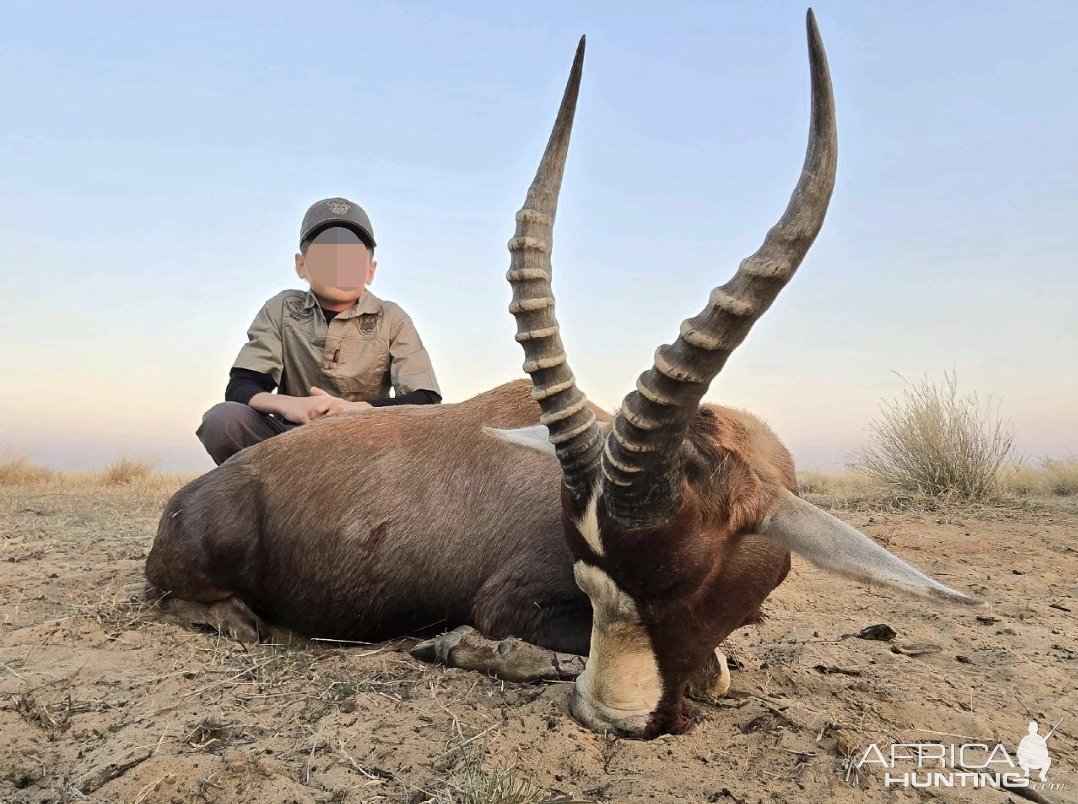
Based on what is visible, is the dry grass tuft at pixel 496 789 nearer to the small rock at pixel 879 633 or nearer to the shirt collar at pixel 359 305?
the small rock at pixel 879 633

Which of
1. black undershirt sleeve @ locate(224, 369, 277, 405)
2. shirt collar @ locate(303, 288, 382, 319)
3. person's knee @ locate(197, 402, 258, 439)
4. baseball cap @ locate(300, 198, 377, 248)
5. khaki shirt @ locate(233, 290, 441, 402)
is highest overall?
baseball cap @ locate(300, 198, 377, 248)

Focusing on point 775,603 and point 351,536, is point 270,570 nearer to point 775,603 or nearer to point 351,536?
point 351,536

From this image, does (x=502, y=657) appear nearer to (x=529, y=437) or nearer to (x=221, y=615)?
(x=529, y=437)

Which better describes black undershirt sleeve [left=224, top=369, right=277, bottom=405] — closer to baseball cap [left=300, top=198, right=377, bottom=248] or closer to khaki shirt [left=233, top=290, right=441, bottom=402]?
khaki shirt [left=233, top=290, right=441, bottom=402]

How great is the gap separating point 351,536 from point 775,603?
2.85 meters

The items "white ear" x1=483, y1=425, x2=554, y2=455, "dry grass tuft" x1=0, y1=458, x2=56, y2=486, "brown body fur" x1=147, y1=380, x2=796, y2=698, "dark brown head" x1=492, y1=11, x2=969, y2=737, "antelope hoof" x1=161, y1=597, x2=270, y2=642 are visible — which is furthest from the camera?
"dry grass tuft" x1=0, y1=458, x2=56, y2=486

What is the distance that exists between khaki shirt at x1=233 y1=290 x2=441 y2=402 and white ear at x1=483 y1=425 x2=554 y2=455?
2.94m

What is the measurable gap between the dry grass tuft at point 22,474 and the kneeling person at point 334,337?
574 inches

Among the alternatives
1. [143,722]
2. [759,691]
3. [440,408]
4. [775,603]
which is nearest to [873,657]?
[759,691]

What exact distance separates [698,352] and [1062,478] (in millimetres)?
13367

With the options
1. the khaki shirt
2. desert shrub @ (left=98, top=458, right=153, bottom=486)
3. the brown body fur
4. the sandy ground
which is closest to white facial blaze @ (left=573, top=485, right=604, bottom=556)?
the sandy ground

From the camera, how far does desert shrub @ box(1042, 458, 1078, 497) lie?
1273cm

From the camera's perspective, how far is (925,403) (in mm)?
12219

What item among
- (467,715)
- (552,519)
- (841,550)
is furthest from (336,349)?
(841,550)
